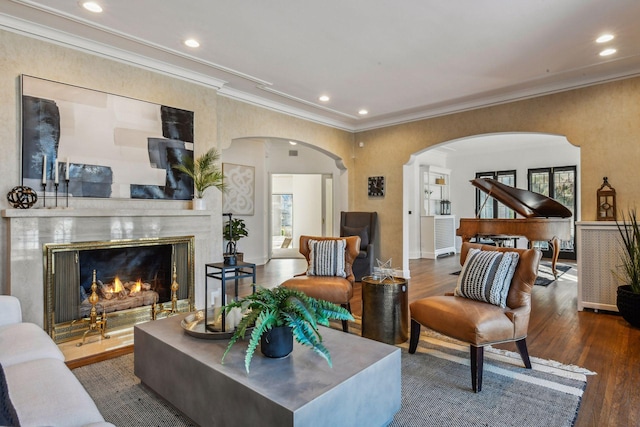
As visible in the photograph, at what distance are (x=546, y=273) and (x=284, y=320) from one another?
6427 millimetres

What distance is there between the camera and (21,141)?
2982 millimetres

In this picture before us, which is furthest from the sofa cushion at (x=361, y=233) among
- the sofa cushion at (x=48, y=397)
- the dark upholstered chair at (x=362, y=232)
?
the sofa cushion at (x=48, y=397)

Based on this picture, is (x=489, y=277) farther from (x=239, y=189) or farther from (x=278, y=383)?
(x=239, y=189)

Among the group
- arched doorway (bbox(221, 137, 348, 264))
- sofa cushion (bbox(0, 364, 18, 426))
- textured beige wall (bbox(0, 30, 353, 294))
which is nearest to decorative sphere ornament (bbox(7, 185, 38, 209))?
textured beige wall (bbox(0, 30, 353, 294))

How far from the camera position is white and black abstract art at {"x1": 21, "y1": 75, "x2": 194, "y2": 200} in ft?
10.0

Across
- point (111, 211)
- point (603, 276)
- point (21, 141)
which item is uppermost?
point (21, 141)

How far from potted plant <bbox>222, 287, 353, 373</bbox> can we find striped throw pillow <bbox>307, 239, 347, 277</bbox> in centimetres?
173

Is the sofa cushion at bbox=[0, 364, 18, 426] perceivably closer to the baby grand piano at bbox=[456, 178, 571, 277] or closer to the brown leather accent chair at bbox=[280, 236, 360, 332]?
the brown leather accent chair at bbox=[280, 236, 360, 332]

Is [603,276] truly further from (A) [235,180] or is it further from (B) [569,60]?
(A) [235,180]

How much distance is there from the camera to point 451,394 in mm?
2238

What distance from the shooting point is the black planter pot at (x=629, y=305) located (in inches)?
137

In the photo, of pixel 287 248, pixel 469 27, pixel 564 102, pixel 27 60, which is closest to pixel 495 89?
pixel 564 102

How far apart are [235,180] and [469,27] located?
17.2ft

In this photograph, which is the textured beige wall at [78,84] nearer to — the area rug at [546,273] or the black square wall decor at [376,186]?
the black square wall decor at [376,186]
